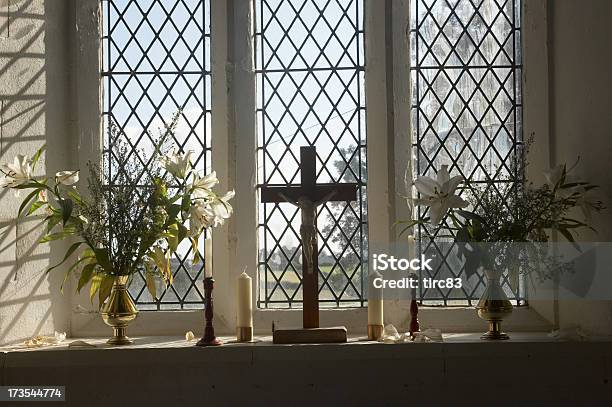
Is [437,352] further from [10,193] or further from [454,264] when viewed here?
[10,193]

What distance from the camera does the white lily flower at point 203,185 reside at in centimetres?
389

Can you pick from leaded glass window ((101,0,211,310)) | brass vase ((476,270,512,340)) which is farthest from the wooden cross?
brass vase ((476,270,512,340))

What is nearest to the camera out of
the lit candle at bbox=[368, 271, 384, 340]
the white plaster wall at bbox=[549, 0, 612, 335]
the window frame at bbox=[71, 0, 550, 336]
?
the white plaster wall at bbox=[549, 0, 612, 335]

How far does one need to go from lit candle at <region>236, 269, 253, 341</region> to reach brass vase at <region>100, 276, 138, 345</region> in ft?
1.50

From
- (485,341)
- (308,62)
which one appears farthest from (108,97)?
(485,341)

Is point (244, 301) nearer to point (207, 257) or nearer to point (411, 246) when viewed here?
point (207, 257)

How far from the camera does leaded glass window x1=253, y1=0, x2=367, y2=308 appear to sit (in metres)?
4.23

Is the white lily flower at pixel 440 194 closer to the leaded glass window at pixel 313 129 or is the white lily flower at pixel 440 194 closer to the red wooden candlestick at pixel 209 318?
the leaded glass window at pixel 313 129

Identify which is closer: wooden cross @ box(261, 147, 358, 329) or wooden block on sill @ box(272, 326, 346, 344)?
wooden block on sill @ box(272, 326, 346, 344)

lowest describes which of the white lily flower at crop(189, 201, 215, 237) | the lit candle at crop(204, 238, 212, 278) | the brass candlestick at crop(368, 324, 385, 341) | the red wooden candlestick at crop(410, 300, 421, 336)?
the brass candlestick at crop(368, 324, 385, 341)

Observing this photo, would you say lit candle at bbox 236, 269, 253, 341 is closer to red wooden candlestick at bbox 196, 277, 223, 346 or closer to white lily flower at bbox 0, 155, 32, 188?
red wooden candlestick at bbox 196, 277, 223, 346

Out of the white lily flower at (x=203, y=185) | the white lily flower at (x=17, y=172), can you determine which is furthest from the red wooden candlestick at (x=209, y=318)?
the white lily flower at (x=17, y=172)

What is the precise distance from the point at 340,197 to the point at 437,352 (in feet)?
2.66

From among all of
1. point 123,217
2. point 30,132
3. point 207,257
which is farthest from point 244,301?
point 30,132
